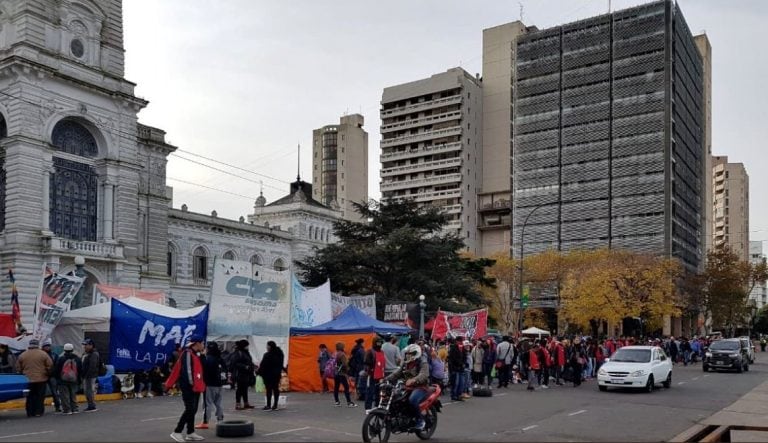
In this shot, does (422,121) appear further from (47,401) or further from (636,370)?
(47,401)

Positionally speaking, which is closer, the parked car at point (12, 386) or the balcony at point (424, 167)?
the parked car at point (12, 386)

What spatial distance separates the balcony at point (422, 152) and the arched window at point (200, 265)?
4759 cm

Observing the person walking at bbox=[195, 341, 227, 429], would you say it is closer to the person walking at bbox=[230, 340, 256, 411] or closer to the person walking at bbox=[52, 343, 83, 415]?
the person walking at bbox=[230, 340, 256, 411]

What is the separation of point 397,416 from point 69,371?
336 inches

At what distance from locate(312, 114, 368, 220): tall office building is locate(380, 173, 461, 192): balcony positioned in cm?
1746

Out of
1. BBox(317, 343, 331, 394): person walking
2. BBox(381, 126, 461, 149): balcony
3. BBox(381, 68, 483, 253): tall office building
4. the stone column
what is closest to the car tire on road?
BBox(317, 343, 331, 394): person walking

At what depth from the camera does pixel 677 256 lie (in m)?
83.0

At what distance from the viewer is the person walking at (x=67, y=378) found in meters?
17.0

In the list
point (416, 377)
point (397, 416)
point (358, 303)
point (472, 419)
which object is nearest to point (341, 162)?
point (358, 303)

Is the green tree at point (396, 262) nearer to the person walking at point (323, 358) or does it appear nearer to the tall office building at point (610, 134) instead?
the person walking at point (323, 358)

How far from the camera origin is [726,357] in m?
34.5

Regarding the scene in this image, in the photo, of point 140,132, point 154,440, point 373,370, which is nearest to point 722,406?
point 373,370

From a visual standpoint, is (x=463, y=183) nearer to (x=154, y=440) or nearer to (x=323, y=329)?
(x=323, y=329)

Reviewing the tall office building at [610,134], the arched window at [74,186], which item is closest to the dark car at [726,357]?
the arched window at [74,186]
